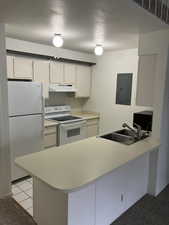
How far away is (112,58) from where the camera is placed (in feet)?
13.5

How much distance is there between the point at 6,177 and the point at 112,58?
10.6ft

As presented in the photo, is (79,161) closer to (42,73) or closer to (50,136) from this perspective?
(50,136)

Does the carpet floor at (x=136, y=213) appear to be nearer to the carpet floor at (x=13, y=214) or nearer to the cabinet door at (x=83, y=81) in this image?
the carpet floor at (x=13, y=214)

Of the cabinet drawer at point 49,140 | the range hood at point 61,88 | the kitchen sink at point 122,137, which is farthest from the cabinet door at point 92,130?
the kitchen sink at point 122,137

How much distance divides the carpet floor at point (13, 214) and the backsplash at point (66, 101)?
225cm

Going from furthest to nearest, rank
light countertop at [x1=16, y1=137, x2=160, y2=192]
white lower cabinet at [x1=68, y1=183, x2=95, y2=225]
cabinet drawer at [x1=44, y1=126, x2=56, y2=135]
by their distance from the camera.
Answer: cabinet drawer at [x1=44, y1=126, x2=56, y2=135], white lower cabinet at [x1=68, y1=183, x2=95, y2=225], light countertop at [x1=16, y1=137, x2=160, y2=192]

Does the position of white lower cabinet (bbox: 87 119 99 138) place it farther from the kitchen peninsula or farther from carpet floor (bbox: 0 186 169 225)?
carpet floor (bbox: 0 186 169 225)

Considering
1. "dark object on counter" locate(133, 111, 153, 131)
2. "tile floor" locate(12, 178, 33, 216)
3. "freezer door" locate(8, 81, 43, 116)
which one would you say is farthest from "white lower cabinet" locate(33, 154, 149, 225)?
"freezer door" locate(8, 81, 43, 116)

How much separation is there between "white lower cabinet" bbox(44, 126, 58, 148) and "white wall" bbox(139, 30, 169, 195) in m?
1.86

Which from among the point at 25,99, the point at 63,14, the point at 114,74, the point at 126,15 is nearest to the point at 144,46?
the point at 126,15

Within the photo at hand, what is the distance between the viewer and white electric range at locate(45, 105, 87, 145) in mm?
3629

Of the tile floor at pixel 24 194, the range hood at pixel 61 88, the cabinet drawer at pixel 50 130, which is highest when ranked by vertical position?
the range hood at pixel 61 88

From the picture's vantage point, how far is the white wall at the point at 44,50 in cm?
305

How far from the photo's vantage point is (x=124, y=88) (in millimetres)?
3939
